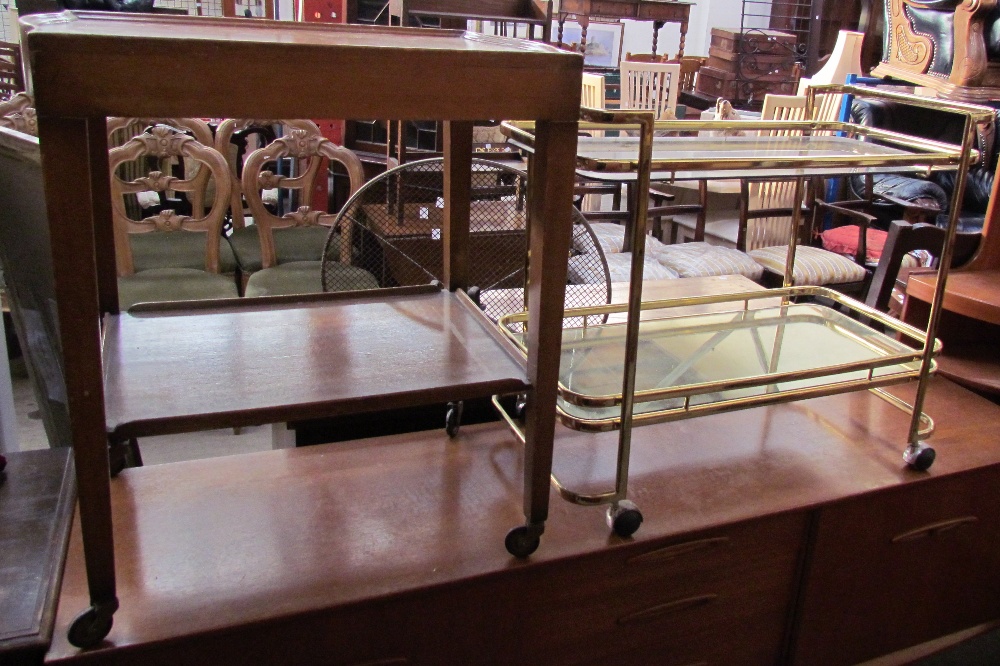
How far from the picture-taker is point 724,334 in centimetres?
112

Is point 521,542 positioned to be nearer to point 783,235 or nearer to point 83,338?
point 83,338

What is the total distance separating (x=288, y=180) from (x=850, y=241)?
6.85ft

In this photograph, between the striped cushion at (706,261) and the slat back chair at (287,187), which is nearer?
the slat back chair at (287,187)

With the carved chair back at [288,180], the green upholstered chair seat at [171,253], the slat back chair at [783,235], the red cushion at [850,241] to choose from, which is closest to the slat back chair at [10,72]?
the green upholstered chair seat at [171,253]

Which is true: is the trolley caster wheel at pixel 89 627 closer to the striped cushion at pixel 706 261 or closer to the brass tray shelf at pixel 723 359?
the brass tray shelf at pixel 723 359

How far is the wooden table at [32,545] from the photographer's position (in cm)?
62

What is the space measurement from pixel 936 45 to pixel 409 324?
3700 millimetres

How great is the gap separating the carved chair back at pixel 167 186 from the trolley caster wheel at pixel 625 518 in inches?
66.0

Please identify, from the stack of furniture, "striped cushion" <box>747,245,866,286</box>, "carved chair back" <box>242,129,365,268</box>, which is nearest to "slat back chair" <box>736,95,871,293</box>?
"striped cushion" <box>747,245,866,286</box>

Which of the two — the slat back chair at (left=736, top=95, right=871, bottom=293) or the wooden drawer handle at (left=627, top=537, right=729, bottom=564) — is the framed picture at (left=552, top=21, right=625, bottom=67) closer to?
the slat back chair at (left=736, top=95, right=871, bottom=293)

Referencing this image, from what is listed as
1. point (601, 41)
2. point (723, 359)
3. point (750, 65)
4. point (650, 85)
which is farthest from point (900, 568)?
point (601, 41)

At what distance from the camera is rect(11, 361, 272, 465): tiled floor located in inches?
80.5

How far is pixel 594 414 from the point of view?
0.85 meters

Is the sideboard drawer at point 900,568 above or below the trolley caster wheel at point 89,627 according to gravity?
below
